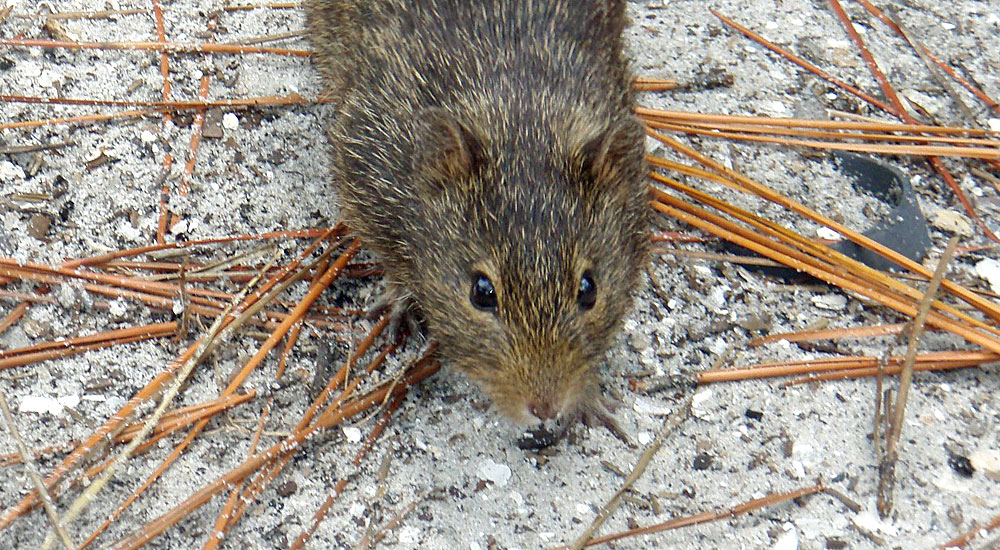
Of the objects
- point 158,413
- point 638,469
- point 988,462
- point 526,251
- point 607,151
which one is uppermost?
point 607,151

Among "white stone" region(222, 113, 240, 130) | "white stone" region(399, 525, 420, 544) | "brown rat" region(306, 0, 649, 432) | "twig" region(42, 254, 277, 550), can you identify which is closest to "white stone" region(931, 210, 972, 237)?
"brown rat" region(306, 0, 649, 432)

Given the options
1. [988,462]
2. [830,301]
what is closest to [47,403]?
[830,301]

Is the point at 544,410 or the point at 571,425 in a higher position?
the point at 544,410

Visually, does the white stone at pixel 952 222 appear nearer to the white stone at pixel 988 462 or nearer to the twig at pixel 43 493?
the white stone at pixel 988 462

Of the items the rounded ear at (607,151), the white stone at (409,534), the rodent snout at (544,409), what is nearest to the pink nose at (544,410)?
the rodent snout at (544,409)

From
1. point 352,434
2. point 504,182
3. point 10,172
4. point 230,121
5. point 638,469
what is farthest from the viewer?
point 230,121

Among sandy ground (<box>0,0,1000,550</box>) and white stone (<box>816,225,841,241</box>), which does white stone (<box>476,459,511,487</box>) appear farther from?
white stone (<box>816,225,841,241</box>)

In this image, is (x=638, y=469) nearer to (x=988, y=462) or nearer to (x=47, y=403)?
(x=988, y=462)

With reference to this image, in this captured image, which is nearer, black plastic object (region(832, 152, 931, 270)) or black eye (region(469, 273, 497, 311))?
black eye (region(469, 273, 497, 311))
